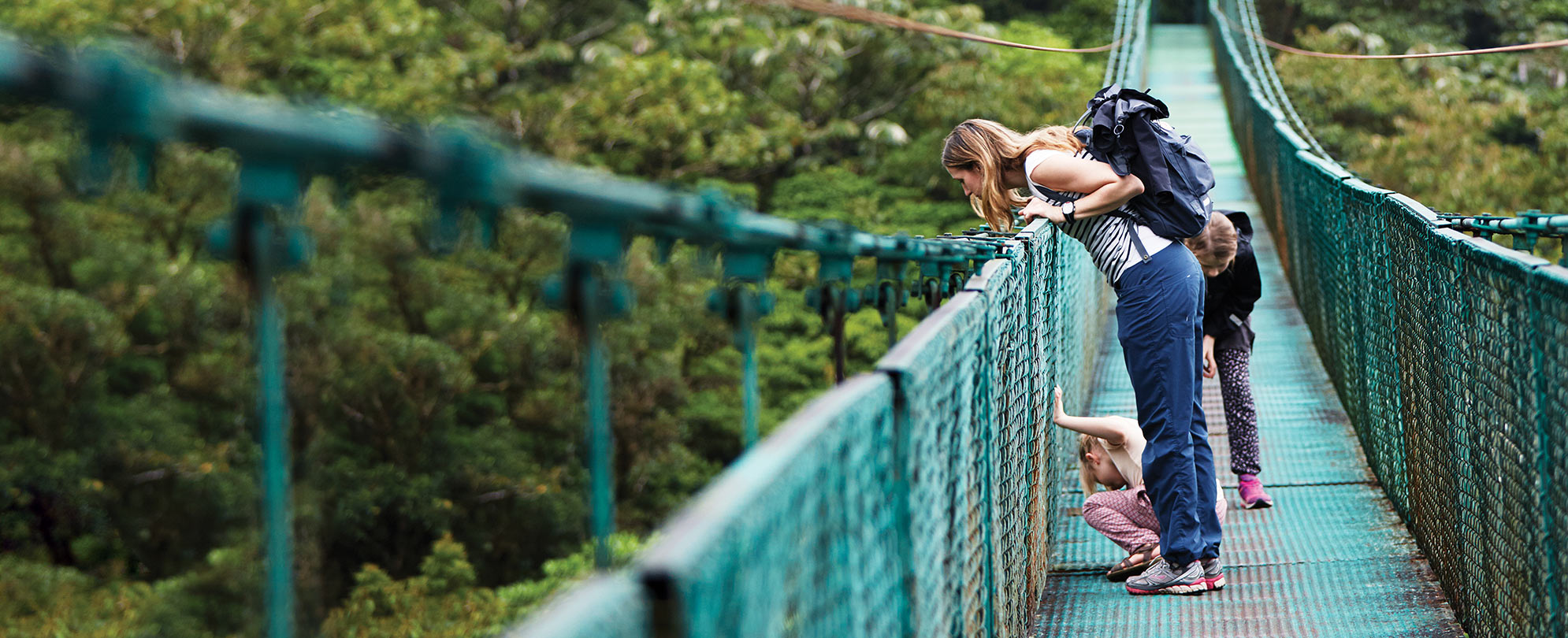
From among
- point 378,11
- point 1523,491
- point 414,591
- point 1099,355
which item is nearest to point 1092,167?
point 1523,491

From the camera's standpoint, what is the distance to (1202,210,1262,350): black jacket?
4.36 metres

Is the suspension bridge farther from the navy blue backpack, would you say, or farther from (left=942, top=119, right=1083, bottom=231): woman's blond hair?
the navy blue backpack

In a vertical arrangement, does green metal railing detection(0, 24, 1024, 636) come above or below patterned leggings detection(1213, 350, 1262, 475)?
above

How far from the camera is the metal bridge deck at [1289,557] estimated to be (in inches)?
136


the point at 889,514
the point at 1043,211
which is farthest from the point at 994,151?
the point at 889,514

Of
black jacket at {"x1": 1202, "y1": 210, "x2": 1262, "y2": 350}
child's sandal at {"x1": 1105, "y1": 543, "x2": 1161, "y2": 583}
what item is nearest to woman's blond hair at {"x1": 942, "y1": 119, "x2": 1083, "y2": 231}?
child's sandal at {"x1": 1105, "y1": 543, "x2": 1161, "y2": 583}

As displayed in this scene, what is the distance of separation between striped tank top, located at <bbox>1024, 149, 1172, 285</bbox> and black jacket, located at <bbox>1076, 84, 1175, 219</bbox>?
6 cm

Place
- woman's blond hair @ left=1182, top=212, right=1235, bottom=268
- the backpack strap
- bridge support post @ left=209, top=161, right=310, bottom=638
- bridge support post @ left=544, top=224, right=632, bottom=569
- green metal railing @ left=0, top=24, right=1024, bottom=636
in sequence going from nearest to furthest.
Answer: green metal railing @ left=0, top=24, right=1024, bottom=636, bridge support post @ left=209, top=161, right=310, bottom=638, bridge support post @ left=544, top=224, right=632, bottom=569, the backpack strap, woman's blond hair @ left=1182, top=212, right=1235, bottom=268

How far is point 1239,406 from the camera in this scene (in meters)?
4.44

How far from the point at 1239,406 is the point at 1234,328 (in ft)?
0.79

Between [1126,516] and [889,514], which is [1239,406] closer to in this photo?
[1126,516]

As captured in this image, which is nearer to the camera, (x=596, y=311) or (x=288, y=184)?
(x=288, y=184)

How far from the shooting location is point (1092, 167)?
10.0 ft

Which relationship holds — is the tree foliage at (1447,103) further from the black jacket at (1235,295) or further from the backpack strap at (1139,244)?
the backpack strap at (1139,244)
